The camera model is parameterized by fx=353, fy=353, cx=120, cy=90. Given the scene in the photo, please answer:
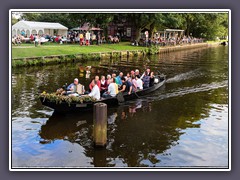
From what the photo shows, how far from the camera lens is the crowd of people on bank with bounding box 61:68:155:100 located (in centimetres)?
1575

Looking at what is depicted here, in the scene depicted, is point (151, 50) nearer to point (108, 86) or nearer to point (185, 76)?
point (185, 76)

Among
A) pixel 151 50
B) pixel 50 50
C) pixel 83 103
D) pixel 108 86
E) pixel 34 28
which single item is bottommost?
pixel 83 103

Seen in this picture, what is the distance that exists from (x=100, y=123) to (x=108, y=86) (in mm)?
5708


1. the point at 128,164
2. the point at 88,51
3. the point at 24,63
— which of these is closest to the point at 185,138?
the point at 128,164

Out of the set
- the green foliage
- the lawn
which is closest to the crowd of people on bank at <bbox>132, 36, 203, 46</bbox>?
the green foliage

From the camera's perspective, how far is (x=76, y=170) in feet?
26.9

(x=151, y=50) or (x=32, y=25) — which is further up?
(x=32, y=25)

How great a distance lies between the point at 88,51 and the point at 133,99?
17263 millimetres

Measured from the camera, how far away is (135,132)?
44.1 feet

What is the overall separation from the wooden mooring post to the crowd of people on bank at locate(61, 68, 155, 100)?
4.13 m

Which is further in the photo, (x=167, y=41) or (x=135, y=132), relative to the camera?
(x=167, y=41)

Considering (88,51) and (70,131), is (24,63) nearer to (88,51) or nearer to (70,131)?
(88,51)

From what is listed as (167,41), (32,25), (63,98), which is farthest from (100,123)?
(167,41)

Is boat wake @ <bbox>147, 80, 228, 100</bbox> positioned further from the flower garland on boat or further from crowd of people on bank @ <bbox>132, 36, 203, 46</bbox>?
crowd of people on bank @ <bbox>132, 36, 203, 46</bbox>
